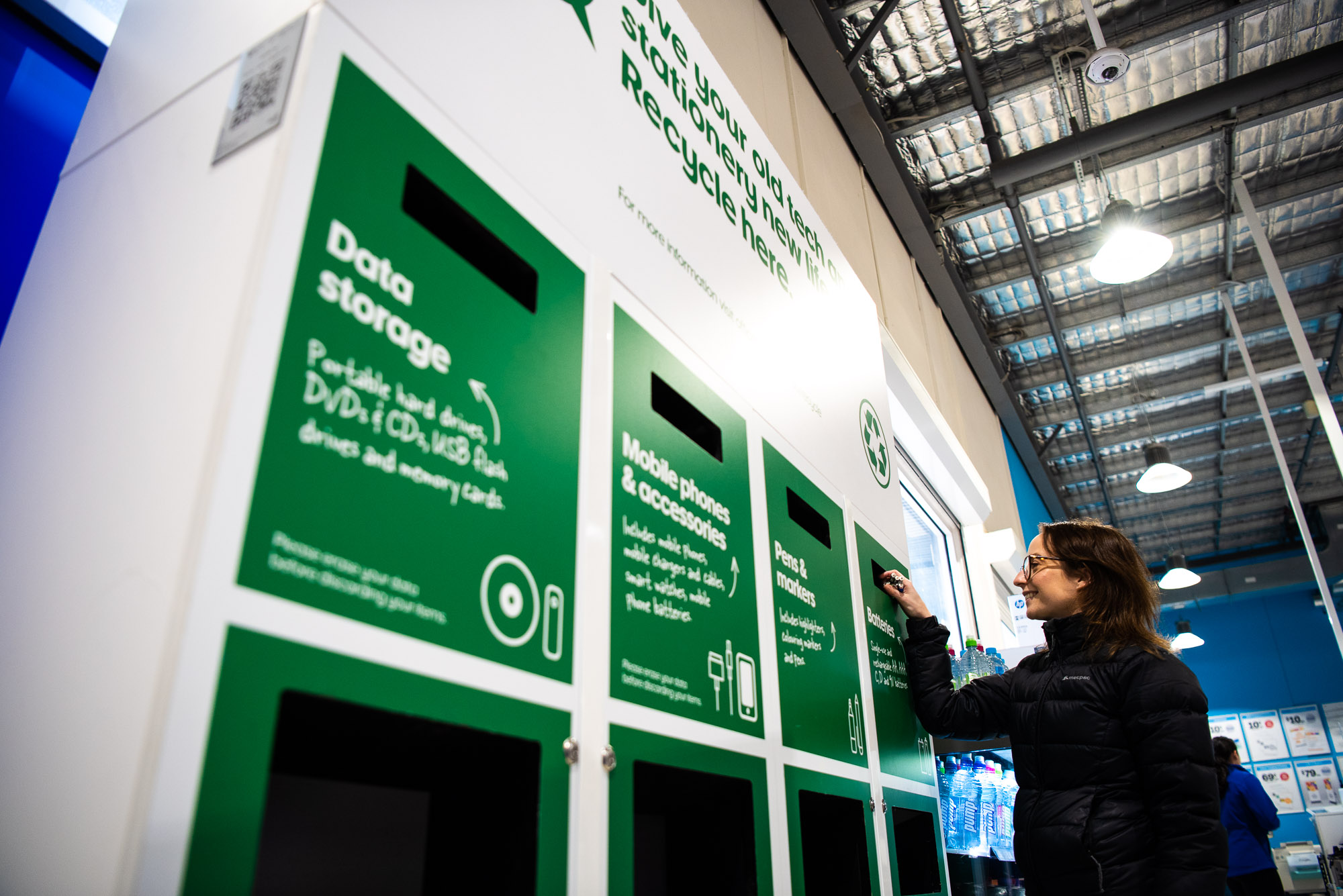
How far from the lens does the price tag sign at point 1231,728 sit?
11398 millimetres

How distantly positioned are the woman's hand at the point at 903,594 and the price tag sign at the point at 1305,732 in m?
11.7

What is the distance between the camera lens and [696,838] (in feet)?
5.08

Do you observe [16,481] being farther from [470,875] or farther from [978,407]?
[978,407]

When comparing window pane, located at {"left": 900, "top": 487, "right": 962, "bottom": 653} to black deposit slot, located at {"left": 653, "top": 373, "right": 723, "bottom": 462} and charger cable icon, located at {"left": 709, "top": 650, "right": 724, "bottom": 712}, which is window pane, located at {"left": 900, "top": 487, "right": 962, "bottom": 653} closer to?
black deposit slot, located at {"left": 653, "top": 373, "right": 723, "bottom": 462}

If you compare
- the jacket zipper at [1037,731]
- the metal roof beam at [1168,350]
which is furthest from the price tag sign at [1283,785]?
the jacket zipper at [1037,731]

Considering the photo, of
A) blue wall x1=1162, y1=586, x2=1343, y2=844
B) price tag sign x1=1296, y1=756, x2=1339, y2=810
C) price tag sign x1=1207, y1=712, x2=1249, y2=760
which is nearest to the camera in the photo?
price tag sign x1=1296, y1=756, x2=1339, y2=810

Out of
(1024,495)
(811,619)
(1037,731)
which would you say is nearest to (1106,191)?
(1024,495)

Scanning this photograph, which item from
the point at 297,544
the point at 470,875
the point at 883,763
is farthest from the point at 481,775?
the point at 883,763

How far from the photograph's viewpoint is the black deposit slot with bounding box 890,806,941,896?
7.61 ft

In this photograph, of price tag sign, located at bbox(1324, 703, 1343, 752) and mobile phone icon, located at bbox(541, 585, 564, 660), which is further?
price tag sign, located at bbox(1324, 703, 1343, 752)

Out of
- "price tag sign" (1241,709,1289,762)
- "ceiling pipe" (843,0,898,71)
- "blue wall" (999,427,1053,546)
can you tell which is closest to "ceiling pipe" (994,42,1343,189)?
"ceiling pipe" (843,0,898,71)

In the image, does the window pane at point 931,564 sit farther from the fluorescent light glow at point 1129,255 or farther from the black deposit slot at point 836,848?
the black deposit slot at point 836,848

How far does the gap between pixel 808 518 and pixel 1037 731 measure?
29.2 inches

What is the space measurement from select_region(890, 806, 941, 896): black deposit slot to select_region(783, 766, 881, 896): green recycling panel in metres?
0.37
